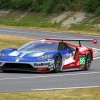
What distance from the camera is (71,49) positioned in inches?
717

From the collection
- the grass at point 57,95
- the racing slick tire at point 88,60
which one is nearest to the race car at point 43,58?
the racing slick tire at point 88,60

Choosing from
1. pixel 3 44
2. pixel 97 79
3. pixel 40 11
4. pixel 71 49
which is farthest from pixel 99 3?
pixel 97 79

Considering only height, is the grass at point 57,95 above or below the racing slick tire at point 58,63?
below

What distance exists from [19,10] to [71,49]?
46683 millimetres

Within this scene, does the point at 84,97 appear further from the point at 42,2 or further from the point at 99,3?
the point at 42,2

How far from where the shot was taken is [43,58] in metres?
16.4

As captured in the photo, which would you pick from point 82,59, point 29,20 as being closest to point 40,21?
point 29,20

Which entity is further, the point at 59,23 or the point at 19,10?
the point at 19,10

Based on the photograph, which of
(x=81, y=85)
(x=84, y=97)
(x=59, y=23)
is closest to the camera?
(x=84, y=97)

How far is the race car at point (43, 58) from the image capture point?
16.3m

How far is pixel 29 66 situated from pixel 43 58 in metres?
0.50

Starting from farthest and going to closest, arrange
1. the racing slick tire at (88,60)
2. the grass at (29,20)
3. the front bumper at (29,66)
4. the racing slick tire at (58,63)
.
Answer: the grass at (29,20) → the racing slick tire at (88,60) → the racing slick tire at (58,63) → the front bumper at (29,66)

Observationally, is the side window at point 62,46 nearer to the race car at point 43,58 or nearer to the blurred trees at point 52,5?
the race car at point 43,58

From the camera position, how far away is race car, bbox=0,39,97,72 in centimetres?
1633
